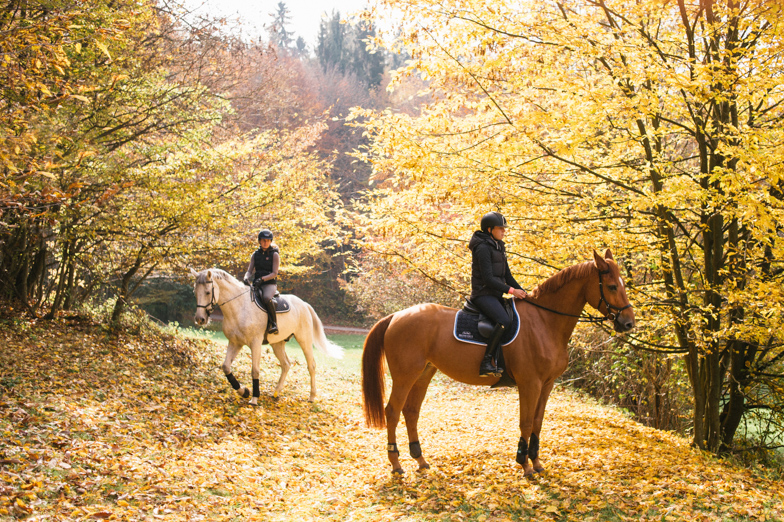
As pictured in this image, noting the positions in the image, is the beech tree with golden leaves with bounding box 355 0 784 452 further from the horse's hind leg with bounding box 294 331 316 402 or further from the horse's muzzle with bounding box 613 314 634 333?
the horse's hind leg with bounding box 294 331 316 402

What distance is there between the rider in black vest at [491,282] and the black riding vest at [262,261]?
14.5ft

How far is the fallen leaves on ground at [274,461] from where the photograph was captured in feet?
15.0

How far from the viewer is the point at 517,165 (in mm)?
6660

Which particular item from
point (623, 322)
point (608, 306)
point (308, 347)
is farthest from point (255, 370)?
point (623, 322)

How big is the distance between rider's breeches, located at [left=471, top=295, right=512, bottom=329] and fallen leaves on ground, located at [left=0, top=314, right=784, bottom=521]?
66.6 inches

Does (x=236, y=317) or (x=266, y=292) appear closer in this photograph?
(x=236, y=317)

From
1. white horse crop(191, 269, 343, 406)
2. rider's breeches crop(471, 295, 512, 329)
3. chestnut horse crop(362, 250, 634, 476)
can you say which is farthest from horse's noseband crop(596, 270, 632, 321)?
white horse crop(191, 269, 343, 406)

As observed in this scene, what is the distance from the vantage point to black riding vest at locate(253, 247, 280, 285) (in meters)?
9.15

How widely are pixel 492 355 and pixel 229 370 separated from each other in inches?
182

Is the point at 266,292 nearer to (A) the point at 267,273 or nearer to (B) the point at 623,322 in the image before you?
(A) the point at 267,273

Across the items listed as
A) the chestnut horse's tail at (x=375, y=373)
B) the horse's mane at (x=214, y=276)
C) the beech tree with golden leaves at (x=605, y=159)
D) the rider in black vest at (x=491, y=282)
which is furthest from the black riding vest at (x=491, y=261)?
the horse's mane at (x=214, y=276)

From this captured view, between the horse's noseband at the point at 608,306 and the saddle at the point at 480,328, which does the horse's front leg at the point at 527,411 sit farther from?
the horse's noseband at the point at 608,306

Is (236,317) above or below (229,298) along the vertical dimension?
below

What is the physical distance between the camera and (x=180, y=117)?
9.89 metres
